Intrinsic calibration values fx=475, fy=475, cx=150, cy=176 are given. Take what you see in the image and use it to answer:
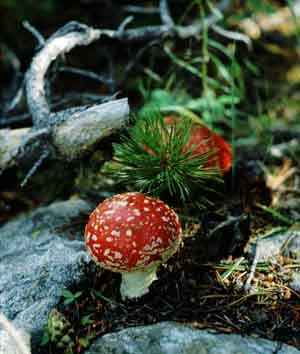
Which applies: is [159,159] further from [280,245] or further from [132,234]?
[280,245]

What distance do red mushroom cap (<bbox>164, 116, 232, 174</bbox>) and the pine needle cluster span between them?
0.34 feet

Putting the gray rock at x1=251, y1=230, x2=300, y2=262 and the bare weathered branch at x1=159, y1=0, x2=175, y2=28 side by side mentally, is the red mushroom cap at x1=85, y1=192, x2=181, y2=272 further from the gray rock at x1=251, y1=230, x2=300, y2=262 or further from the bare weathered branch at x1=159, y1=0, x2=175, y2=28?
the bare weathered branch at x1=159, y1=0, x2=175, y2=28

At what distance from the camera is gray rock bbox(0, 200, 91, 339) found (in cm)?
189

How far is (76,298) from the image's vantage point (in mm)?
1940

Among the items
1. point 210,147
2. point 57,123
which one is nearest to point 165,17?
point 210,147

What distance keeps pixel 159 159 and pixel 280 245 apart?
0.69 meters

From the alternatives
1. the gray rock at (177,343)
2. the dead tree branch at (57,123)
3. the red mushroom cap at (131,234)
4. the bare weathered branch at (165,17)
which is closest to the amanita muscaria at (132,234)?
the red mushroom cap at (131,234)

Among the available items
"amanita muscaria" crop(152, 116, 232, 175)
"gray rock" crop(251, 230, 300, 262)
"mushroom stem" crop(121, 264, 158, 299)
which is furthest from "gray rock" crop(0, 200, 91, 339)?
"gray rock" crop(251, 230, 300, 262)

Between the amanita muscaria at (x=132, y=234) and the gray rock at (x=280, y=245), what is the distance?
1.75 ft

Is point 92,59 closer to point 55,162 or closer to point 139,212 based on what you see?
point 55,162

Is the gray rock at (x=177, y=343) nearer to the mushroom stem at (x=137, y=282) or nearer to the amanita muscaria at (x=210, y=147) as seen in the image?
the mushroom stem at (x=137, y=282)

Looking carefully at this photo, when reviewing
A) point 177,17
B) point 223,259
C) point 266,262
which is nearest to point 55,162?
point 223,259

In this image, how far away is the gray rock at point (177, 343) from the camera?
1.65 metres

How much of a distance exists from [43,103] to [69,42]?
1.57 ft
